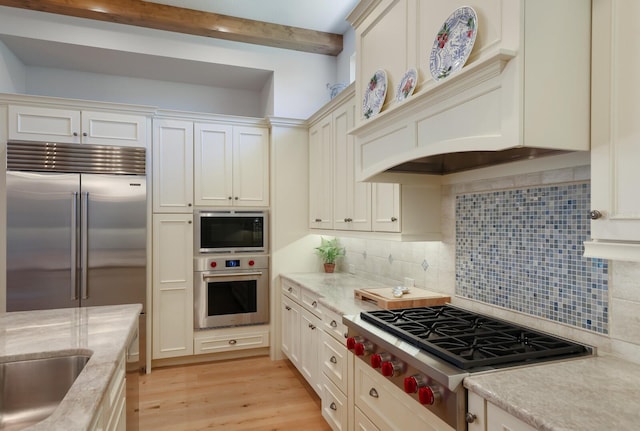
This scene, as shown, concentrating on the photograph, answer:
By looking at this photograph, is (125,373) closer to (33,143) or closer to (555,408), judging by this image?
(555,408)

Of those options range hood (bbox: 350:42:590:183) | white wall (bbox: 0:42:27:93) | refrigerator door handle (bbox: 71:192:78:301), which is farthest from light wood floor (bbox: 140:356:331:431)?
white wall (bbox: 0:42:27:93)

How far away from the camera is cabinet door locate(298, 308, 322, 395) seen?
111 inches

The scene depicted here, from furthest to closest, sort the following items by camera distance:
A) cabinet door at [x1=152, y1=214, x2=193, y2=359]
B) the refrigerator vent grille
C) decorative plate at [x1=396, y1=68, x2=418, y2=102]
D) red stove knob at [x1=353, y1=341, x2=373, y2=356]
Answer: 1. cabinet door at [x1=152, y1=214, x2=193, y2=359]
2. the refrigerator vent grille
3. red stove knob at [x1=353, y1=341, x2=373, y2=356]
4. decorative plate at [x1=396, y1=68, x2=418, y2=102]

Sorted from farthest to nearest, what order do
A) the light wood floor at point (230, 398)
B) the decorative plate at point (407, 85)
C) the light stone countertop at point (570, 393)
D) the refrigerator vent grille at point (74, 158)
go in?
Answer: 1. the refrigerator vent grille at point (74, 158)
2. the light wood floor at point (230, 398)
3. the decorative plate at point (407, 85)
4. the light stone countertop at point (570, 393)

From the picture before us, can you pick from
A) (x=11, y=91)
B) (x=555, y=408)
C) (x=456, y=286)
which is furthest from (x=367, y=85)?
(x=11, y=91)

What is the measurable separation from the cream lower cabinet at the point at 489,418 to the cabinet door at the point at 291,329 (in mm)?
2173

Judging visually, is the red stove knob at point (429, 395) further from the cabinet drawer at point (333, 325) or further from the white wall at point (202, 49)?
the white wall at point (202, 49)

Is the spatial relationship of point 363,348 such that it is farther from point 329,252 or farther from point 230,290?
point 230,290

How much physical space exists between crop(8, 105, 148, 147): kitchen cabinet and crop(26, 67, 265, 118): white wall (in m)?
0.82

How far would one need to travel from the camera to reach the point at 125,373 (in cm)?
173

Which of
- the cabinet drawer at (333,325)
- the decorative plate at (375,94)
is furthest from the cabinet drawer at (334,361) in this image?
the decorative plate at (375,94)

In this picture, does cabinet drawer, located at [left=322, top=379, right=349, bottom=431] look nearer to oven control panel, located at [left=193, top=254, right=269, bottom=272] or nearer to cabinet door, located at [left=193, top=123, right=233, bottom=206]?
oven control panel, located at [left=193, top=254, right=269, bottom=272]

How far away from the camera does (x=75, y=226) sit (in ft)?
10.7

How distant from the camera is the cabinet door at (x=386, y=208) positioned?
2.40m
